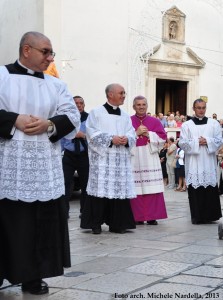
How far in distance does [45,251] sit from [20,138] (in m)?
0.82

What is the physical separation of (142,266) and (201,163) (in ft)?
11.0

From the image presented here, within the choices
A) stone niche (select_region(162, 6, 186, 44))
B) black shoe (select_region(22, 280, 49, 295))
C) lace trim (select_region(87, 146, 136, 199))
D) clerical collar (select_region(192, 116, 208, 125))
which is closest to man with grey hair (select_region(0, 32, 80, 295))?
black shoe (select_region(22, 280, 49, 295))

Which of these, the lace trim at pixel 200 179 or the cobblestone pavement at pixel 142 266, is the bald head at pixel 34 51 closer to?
the cobblestone pavement at pixel 142 266

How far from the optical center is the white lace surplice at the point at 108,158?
7.29 meters

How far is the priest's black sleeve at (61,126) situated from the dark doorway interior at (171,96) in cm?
1927

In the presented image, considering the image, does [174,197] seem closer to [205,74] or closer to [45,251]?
[45,251]

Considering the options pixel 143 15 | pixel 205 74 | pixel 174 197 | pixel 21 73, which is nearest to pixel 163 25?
pixel 143 15

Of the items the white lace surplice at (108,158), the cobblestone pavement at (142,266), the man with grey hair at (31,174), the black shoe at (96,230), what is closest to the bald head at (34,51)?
the man with grey hair at (31,174)

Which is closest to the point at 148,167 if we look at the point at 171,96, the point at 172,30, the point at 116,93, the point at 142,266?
the point at 116,93

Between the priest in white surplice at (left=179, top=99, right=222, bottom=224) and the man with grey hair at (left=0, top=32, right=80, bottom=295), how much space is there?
398 centimetres

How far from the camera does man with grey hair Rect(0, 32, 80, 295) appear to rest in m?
4.22

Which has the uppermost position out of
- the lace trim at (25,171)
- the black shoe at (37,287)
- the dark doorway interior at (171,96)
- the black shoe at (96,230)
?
the dark doorway interior at (171,96)

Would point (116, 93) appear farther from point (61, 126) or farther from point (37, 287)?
point (37, 287)

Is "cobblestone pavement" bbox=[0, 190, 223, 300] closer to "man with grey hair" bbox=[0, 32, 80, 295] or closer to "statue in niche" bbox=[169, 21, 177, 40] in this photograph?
"man with grey hair" bbox=[0, 32, 80, 295]
